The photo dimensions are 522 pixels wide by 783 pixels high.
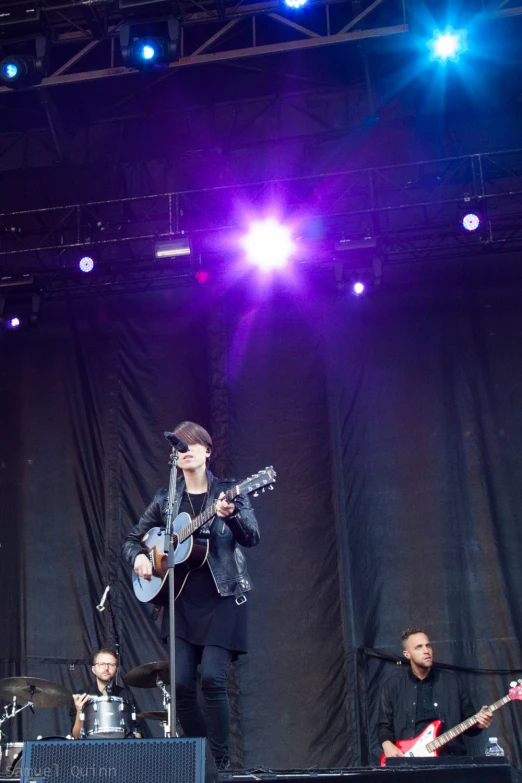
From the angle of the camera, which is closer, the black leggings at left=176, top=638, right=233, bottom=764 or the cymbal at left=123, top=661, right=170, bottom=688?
the black leggings at left=176, top=638, right=233, bottom=764

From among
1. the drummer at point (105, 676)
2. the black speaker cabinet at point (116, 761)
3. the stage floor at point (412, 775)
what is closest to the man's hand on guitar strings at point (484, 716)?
the drummer at point (105, 676)

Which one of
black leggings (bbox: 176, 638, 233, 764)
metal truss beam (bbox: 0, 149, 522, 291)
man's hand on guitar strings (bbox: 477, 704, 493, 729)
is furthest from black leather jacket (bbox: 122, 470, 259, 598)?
metal truss beam (bbox: 0, 149, 522, 291)

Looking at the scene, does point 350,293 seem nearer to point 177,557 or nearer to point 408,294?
point 408,294

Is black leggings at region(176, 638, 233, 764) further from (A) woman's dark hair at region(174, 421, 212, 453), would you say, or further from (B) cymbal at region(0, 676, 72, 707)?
(B) cymbal at region(0, 676, 72, 707)

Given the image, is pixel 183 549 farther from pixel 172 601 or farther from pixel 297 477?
pixel 297 477

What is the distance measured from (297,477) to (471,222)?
2.67 meters

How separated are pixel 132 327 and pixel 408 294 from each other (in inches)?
103

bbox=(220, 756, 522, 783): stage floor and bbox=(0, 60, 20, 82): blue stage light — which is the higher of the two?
bbox=(0, 60, 20, 82): blue stage light

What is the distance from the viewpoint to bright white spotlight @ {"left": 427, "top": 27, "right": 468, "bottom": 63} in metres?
7.10

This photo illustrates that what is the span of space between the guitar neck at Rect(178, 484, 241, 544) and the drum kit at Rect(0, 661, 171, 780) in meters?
1.74

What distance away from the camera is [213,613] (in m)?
4.38

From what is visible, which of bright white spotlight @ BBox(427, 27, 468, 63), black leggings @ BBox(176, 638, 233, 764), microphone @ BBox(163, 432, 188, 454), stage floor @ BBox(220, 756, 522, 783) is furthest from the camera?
bright white spotlight @ BBox(427, 27, 468, 63)

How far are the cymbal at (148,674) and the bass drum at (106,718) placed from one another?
0.68 feet

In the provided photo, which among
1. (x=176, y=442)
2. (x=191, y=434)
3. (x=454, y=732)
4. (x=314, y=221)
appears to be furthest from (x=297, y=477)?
(x=176, y=442)
